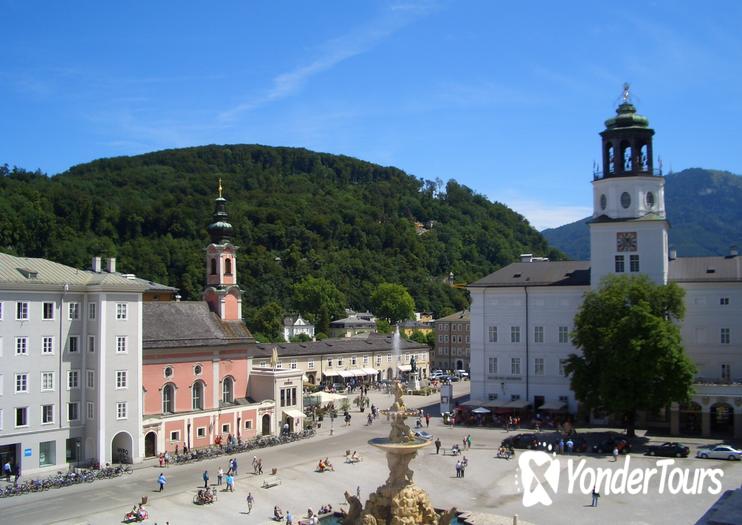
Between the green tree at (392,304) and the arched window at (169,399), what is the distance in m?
81.0

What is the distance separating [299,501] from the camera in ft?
104

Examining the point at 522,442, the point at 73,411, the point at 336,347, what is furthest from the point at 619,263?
the point at 336,347

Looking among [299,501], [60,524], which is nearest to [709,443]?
[299,501]

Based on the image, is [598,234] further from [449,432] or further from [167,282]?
[167,282]

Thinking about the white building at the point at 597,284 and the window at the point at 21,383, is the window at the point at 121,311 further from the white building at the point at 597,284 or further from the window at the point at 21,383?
the white building at the point at 597,284

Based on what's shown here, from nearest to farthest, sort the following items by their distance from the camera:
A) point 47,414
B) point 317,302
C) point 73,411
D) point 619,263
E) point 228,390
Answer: point 47,414, point 73,411, point 228,390, point 619,263, point 317,302

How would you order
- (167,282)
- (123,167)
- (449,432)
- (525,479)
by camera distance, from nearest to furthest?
(525,479) < (449,432) < (167,282) < (123,167)

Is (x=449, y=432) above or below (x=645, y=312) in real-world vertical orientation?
below

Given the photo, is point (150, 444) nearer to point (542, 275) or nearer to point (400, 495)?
point (400, 495)

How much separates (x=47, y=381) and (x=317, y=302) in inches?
3281

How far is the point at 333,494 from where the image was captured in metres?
32.6

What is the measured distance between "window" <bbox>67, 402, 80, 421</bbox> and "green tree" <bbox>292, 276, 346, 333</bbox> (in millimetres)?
80832

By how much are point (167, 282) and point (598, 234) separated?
8008 centimetres

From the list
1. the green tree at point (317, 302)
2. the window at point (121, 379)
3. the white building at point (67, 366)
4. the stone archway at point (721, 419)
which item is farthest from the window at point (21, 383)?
the green tree at point (317, 302)
